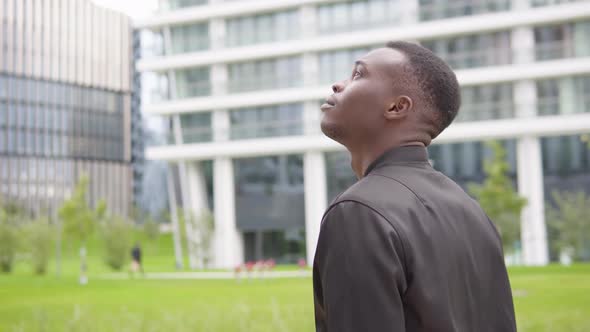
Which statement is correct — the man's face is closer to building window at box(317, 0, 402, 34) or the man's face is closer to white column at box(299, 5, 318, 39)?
building window at box(317, 0, 402, 34)

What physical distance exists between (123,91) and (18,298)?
63420 mm

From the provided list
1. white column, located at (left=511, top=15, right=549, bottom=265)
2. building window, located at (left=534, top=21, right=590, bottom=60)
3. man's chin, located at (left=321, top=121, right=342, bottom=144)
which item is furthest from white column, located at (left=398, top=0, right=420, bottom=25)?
man's chin, located at (left=321, top=121, right=342, bottom=144)

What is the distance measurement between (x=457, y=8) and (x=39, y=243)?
21036 millimetres

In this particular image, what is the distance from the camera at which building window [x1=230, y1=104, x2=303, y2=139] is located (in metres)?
36.6

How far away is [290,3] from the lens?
3653 cm

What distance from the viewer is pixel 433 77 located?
1.83 meters

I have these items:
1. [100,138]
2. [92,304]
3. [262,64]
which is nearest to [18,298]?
[92,304]

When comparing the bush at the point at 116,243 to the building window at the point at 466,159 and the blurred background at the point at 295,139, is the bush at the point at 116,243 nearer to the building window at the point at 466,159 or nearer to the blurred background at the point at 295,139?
the blurred background at the point at 295,139

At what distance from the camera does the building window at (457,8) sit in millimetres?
33000

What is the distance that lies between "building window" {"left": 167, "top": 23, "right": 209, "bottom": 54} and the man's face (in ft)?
124

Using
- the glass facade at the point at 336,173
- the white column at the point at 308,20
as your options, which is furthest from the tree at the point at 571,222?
the white column at the point at 308,20

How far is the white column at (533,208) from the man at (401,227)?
32.0m

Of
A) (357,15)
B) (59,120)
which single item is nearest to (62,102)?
(59,120)

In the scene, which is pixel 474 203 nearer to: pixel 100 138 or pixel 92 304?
pixel 92 304
